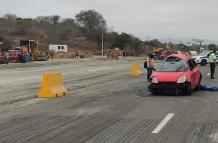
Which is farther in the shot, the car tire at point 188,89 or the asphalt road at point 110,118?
the car tire at point 188,89

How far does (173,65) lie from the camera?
64.5 feet

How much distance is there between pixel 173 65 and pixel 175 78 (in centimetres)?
111

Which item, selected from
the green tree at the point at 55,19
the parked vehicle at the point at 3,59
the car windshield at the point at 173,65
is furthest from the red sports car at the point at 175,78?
the green tree at the point at 55,19

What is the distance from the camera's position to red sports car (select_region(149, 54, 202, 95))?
727 inches

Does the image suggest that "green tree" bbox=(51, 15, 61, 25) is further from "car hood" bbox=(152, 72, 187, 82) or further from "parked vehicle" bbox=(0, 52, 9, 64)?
"car hood" bbox=(152, 72, 187, 82)

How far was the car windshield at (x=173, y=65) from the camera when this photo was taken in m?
19.3

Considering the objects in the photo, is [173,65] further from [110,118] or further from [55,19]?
[55,19]

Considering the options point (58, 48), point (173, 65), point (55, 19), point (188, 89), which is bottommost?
point (58, 48)

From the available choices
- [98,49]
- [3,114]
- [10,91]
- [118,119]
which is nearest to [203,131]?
[118,119]

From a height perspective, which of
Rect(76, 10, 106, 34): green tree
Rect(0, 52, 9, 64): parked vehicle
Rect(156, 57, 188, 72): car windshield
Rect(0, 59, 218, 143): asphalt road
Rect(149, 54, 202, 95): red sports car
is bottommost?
Rect(0, 52, 9, 64): parked vehicle

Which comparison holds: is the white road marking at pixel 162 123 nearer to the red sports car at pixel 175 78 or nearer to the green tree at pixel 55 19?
the red sports car at pixel 175 78

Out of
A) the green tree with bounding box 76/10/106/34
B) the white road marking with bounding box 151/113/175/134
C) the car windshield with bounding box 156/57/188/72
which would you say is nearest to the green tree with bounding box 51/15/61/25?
A: the green tree with bounding box 76/10/106/34

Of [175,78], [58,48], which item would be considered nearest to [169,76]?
[175,78]

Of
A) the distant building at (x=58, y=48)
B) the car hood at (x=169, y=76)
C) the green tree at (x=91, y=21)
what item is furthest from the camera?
the green tree at (x=91, y=21)
